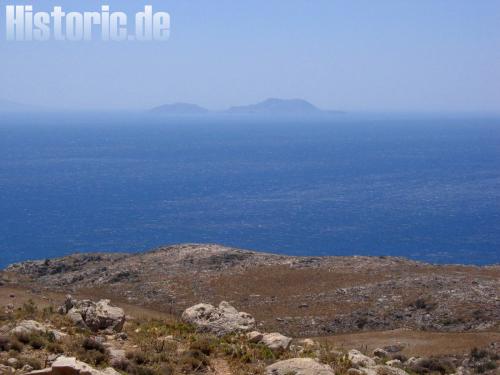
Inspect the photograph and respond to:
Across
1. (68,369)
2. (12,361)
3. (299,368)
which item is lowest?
(299,368)

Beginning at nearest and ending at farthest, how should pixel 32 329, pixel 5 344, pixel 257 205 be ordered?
1. pixel 5 344
2. pixel 32 329
3. pixel 257 205

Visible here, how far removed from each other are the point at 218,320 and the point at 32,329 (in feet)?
19.0

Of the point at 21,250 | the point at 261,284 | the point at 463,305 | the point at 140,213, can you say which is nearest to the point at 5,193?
the point at 140,213

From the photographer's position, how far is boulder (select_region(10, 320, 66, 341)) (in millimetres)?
17098

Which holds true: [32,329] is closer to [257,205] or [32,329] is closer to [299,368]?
[299,368]

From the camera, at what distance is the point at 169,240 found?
8044cm

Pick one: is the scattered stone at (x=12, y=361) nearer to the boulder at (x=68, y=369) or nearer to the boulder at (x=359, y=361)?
the boulder at (x=68, y=369)

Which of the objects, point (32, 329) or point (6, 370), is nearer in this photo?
point (6, 370)

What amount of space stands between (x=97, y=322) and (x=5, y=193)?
98.5m

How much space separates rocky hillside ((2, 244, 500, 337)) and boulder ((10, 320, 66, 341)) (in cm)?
1267

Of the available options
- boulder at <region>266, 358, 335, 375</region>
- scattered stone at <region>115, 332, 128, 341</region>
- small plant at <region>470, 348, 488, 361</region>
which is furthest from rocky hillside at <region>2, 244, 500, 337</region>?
boulder at <region>266, 358, 335, 375</region>

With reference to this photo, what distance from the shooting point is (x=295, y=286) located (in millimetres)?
35812

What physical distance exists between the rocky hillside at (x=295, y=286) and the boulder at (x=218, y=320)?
801 centimetres

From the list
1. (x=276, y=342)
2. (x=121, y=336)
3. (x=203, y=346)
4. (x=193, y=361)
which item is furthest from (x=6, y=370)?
(x=276, y=342)
